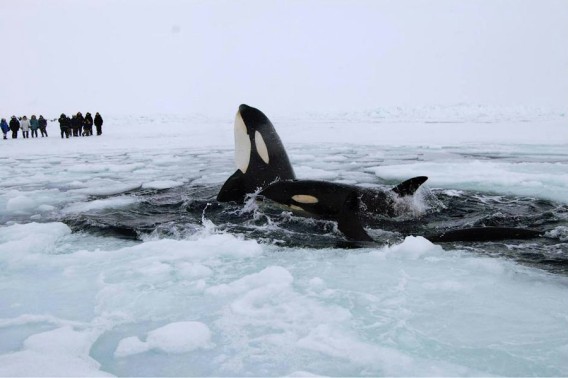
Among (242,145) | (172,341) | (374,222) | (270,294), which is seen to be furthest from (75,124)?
(172,341)

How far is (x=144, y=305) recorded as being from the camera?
131 inches

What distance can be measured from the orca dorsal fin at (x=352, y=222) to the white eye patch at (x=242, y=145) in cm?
265

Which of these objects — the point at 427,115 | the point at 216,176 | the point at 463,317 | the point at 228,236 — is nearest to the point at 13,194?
the point at 216,176

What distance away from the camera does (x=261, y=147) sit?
284 inches

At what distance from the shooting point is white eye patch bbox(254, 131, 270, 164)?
719 centimetres

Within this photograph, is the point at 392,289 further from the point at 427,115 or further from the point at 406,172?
the point at 427,115

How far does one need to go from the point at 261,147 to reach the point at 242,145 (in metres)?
0.36

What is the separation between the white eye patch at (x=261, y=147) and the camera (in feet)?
23.6

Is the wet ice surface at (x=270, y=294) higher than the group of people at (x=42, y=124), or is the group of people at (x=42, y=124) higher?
the group of people at (x=42, y=124)

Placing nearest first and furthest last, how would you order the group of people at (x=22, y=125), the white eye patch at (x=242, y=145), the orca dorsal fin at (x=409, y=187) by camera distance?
the orca dorsal fin at (x=409, y=187) → the white eye patch at (x=242, y=145) → the group of people at (x=22, y=125)

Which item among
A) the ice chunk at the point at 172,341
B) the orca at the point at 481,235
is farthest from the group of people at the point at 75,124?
the ice chunk at the point at 172,341

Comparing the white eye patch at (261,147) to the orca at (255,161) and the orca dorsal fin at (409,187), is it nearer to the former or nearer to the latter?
the orca at (255,161)

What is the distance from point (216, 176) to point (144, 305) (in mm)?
7259

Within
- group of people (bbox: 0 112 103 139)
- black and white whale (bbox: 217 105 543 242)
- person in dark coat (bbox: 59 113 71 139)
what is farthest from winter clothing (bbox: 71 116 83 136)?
black and white whale (bbox: 217 105 543 242)
